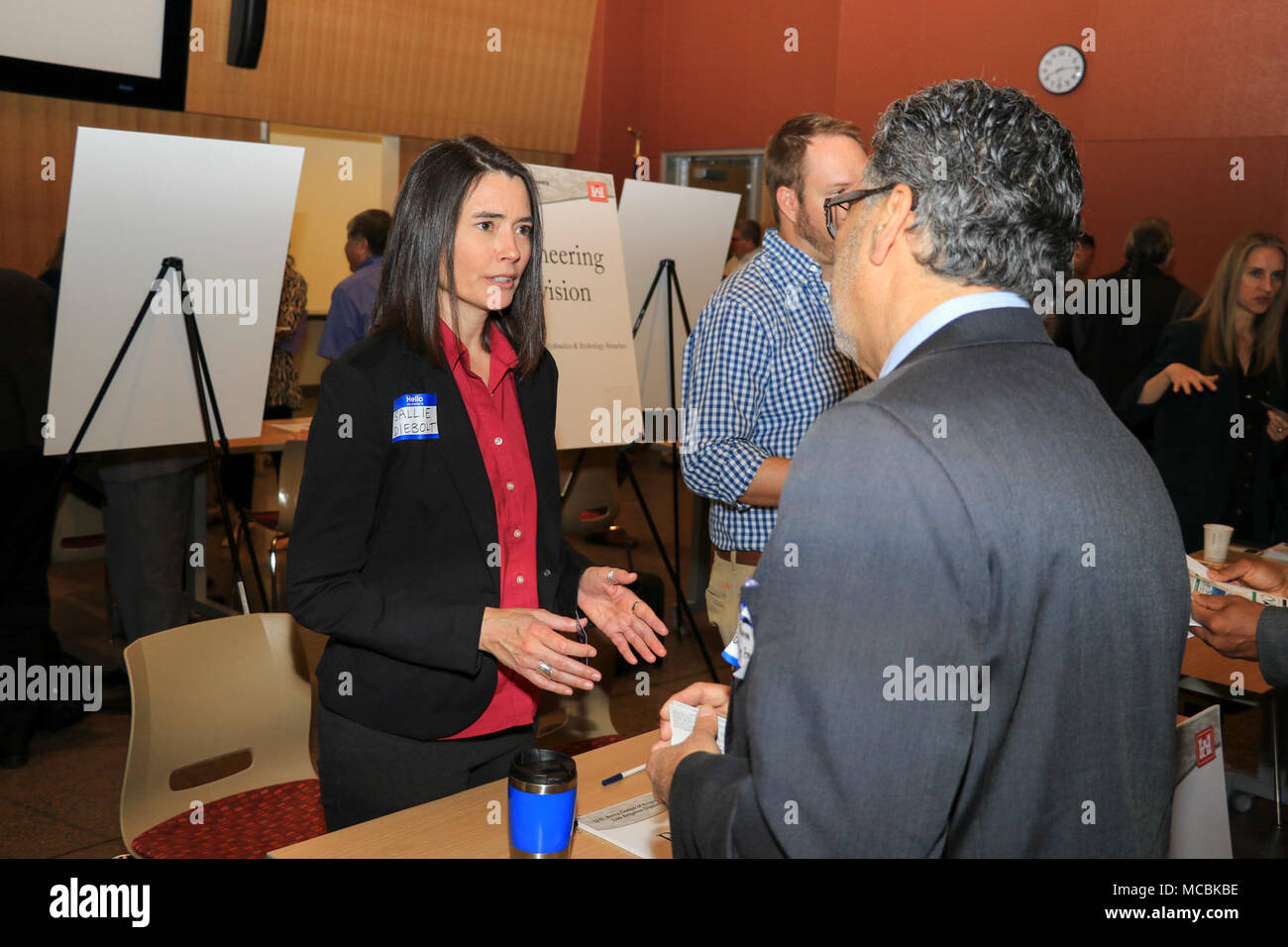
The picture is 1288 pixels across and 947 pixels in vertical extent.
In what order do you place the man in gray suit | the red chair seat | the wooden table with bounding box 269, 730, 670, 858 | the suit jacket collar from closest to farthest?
the man in gray suit → the suit jacket collar → the wooden table with bounding box 269, 730, 670, 858 → the red chair seat

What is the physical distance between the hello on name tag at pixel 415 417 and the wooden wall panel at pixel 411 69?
6.87 meters

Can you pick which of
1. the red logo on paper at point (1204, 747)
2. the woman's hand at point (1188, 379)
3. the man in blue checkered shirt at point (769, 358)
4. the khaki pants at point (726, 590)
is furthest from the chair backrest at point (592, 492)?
the red logo on paper at point (1204, 747)

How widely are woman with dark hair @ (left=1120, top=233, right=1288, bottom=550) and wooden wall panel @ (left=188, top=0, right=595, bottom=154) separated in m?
5.69

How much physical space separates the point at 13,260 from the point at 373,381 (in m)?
6.63

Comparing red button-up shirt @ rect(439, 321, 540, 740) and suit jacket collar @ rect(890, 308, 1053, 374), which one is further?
red button-up shirt @ rect(439, 321, 540, 740)

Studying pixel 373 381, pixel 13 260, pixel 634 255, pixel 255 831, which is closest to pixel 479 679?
pixel 373 381

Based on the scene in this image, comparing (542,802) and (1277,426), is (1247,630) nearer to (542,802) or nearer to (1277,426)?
(542,802)

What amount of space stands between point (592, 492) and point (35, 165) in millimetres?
4793

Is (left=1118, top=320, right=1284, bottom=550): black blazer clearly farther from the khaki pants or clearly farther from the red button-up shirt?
the red button-up shirt

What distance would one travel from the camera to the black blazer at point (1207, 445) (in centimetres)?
436

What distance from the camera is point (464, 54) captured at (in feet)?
29.6

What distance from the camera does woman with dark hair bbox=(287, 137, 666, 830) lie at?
1.67 meters

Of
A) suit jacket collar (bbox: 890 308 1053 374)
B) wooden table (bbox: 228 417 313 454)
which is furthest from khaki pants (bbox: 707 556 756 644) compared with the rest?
wooden table (bbox: 228 417 313 454)

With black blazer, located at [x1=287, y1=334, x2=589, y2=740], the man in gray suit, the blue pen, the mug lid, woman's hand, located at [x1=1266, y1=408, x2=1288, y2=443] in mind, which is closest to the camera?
the man in gray suit
